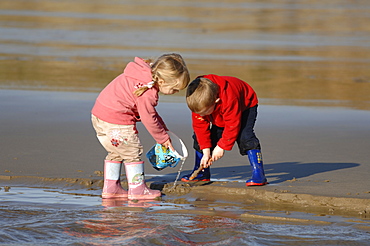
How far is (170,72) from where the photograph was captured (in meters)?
4.95

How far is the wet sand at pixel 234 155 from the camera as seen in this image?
5262 millimetres

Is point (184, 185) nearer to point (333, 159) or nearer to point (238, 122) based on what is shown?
point (238, 122)

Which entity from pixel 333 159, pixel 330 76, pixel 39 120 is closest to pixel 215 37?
pixel 330 76

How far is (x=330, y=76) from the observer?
12.4 m

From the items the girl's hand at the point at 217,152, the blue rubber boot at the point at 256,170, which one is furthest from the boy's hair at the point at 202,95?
the blue rubber boot at the point at 256,170

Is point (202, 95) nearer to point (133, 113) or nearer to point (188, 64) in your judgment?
point (133, 113)

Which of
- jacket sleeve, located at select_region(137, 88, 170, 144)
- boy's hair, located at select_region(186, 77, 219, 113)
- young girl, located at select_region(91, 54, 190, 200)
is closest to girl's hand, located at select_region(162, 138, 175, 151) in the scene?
young girl, located at select_region(91, 54, 190, 200)

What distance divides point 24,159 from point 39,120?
6.33 ft

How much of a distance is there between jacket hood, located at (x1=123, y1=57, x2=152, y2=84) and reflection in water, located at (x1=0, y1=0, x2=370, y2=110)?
16.1 feet

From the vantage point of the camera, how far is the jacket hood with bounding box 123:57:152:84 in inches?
200

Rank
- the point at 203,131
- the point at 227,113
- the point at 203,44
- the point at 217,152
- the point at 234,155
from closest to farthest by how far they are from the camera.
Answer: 1. the point at 227,113
2. the point at 217,152
3. the point at 203,131
4. the point at 234,155
5. the point at 203,44

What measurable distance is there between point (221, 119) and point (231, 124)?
0.18 metres

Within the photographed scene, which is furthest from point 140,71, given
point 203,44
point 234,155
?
point 203,44

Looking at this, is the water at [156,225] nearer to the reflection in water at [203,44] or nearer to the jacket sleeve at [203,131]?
the jacket sleeve at [203,131]
